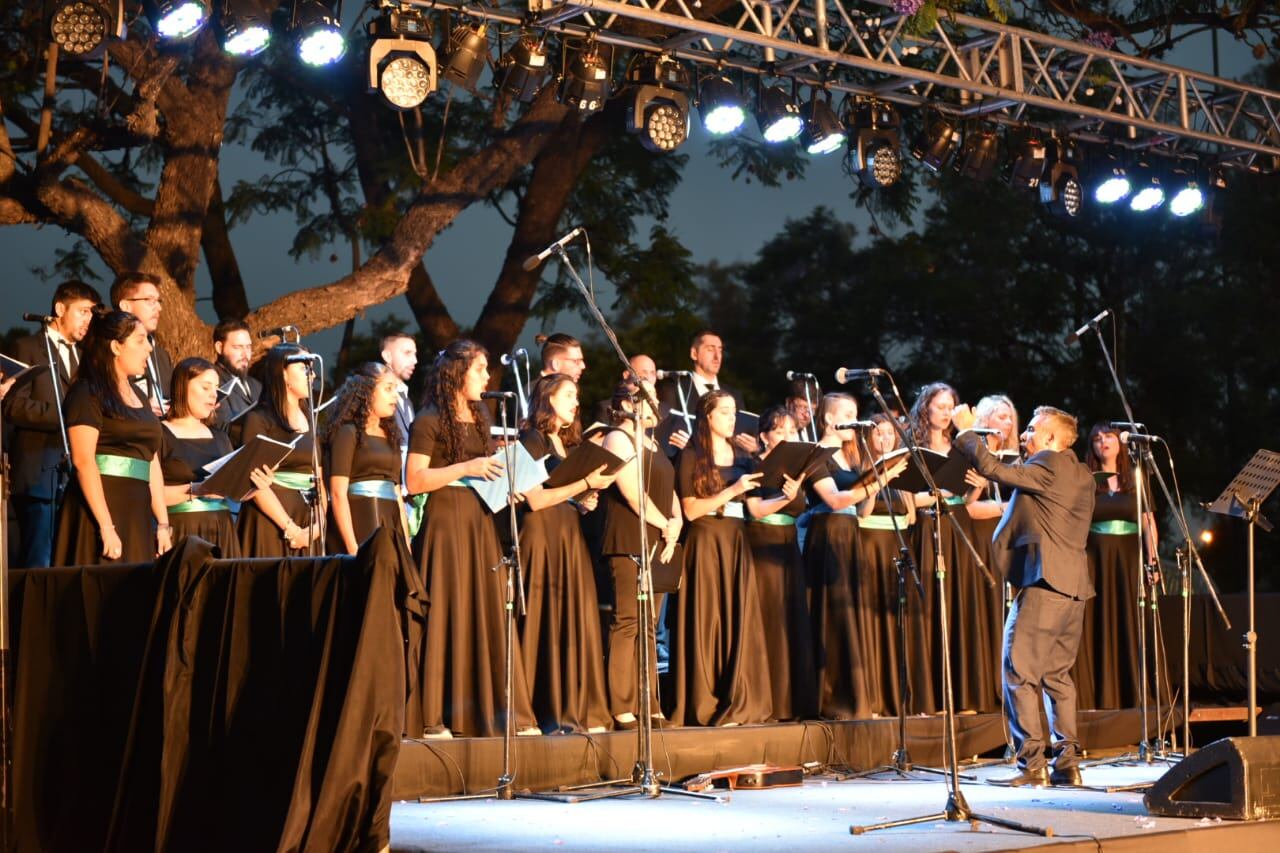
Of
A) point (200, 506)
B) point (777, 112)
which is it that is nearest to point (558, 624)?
point (200, 506)

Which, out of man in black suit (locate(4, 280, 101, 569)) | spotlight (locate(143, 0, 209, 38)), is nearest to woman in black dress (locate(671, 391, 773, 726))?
man in black suit (locate(4, 280, 101, 569))

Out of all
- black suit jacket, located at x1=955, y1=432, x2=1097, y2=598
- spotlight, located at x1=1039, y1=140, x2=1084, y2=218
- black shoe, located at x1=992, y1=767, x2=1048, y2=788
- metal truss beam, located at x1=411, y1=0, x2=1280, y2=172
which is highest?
metal truss beam, located at x1=411, y1=0, x2=1280, y2=172

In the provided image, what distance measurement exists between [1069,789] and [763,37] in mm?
4267

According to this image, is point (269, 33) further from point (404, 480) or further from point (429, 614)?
point (429, 614)

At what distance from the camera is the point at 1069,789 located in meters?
7.02

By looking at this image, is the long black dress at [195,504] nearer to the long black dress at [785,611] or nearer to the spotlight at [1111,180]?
the long black dress at [785,611]

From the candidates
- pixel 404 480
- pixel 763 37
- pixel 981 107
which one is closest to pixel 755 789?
pixel 404 480

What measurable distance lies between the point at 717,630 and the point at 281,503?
2441 mm

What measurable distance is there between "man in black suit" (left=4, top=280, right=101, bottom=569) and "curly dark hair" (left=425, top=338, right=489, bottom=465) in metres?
Result: 1.53

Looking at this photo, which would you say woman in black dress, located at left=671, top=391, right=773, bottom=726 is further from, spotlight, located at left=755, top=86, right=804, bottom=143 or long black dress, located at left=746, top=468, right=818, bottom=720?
spotlight, located at left=755, top=86, right=804, bottom=143

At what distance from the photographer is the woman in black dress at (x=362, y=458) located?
22.6 feet

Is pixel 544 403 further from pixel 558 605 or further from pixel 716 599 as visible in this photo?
pixel 716 599

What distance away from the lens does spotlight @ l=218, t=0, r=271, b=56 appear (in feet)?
24.8

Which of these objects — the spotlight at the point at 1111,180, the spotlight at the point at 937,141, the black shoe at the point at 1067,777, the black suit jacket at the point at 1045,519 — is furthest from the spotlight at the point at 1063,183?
the black shoe at the point at 1067,777
